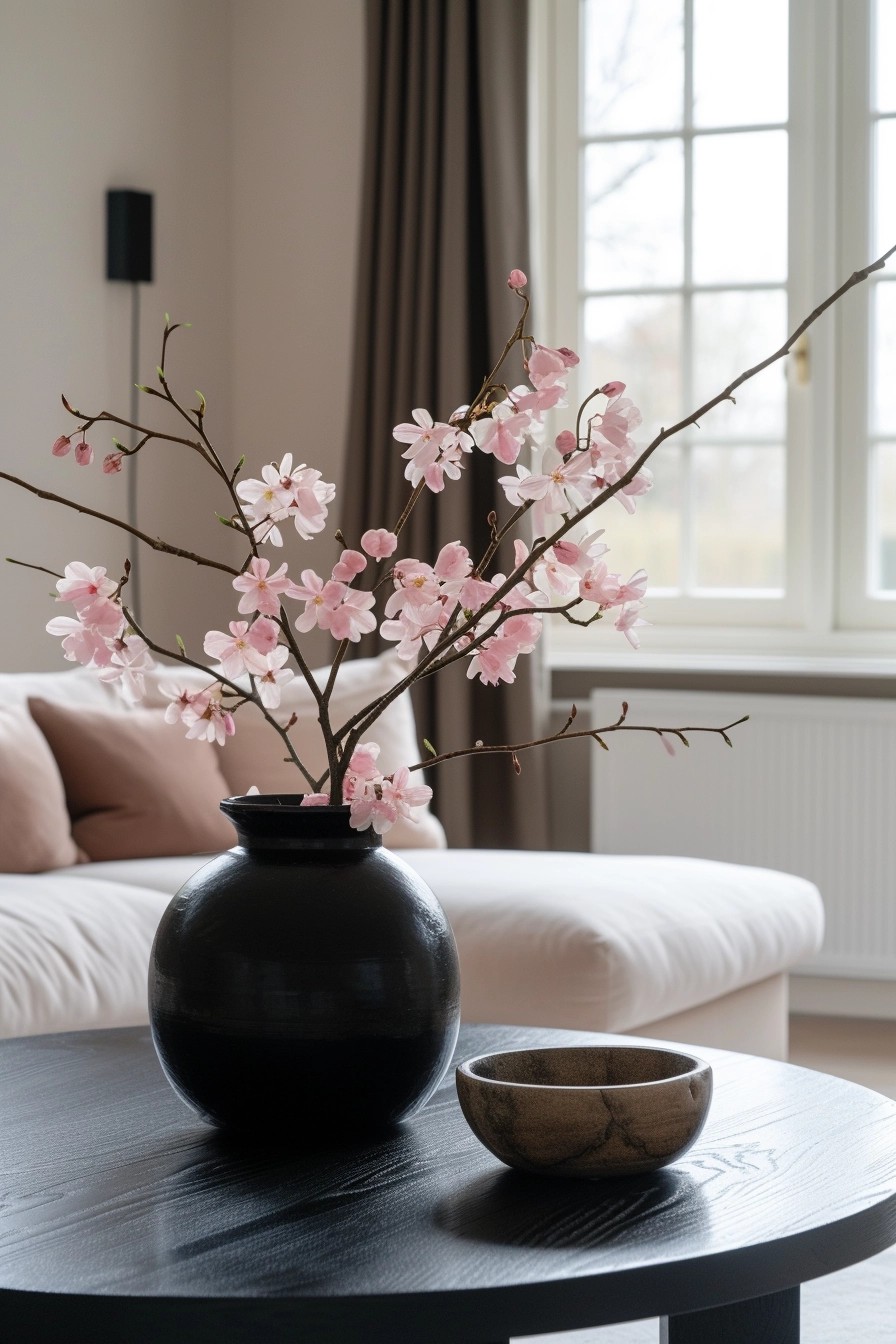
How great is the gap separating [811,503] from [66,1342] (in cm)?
358

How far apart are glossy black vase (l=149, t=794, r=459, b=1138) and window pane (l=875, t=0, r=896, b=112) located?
348 cm

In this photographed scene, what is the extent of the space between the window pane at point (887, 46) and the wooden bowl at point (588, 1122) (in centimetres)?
356

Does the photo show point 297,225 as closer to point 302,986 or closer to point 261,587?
point 261,587

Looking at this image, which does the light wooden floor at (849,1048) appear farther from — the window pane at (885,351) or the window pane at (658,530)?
the window pane at (885,351)

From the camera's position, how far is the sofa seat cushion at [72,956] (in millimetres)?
2270

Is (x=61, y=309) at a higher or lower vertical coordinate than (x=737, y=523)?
higher

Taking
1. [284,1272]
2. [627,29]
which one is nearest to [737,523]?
[627,29]

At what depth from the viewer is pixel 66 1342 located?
3.06 ft

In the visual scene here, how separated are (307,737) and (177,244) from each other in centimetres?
188

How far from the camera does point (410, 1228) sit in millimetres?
1055

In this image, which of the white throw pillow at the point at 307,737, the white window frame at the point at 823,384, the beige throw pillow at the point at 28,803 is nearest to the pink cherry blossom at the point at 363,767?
the beige throw pillow at the point at 28,803

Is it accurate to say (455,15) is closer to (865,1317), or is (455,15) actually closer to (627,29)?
(627,29)

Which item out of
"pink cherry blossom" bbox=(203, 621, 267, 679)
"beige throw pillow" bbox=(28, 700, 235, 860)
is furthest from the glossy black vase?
"beige throw pillow" bbox=(28, 700, 235, 860)

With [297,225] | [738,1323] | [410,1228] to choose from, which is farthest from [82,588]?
[297,225]
